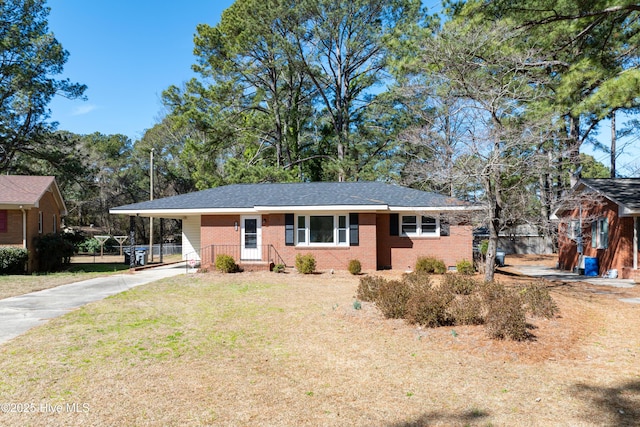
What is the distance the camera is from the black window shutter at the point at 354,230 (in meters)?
17.0

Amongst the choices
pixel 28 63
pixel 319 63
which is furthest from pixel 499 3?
pixel 28 63

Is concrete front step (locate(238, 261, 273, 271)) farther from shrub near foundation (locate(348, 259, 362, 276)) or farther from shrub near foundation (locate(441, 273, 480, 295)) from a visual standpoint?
shrub near foundation (locate(441, 273, 480, 295))

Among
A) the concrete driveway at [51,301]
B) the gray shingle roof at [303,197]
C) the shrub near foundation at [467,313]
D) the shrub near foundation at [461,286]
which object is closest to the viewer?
the shrub near foundation at [467,313]

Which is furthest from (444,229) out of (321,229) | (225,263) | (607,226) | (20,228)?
(20,228)

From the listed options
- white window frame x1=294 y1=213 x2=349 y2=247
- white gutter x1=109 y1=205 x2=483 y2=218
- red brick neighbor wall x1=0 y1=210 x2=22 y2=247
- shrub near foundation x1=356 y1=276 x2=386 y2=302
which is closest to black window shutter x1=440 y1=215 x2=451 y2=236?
white gutter x1=109 y1=205 x2=483 y2=218

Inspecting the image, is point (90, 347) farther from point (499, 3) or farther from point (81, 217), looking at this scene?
point (81, 217)

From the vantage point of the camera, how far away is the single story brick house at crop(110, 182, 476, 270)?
17.0 meters

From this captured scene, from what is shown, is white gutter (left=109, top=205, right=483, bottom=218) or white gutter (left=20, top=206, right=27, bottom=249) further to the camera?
white gutter (left=20, top=206, right=27, bottom=249)

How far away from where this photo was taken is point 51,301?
428 inches

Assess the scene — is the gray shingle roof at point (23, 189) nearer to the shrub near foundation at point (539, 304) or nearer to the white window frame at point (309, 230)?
the white window frame at point (309, 230)

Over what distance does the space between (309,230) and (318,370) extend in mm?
11957

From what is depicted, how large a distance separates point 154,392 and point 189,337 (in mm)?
2421

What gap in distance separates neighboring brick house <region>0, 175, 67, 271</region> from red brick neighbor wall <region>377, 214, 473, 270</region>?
15.5m

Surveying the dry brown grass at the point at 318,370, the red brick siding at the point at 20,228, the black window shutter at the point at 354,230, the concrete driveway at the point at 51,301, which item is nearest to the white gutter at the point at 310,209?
the black window shutter at the point at 354,230
